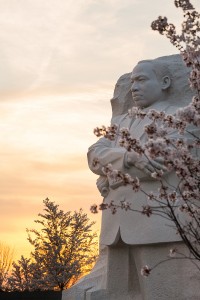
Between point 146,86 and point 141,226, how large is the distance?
68.4 inches

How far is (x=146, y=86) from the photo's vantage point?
845cm

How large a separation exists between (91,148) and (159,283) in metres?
1.93

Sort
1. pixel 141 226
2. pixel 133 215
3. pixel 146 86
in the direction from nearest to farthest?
pixel 141 226 < pixel 133 215 < pixel 146 86

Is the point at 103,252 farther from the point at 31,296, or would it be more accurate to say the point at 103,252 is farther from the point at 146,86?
the point at 31,296

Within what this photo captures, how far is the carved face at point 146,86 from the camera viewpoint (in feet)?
27.7

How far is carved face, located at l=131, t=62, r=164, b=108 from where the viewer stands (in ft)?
27.7

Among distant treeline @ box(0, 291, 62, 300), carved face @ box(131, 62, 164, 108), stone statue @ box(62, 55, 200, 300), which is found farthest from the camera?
distant treeline @ box(0, 291, 62, 300)

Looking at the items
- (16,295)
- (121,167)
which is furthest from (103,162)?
(16,295)

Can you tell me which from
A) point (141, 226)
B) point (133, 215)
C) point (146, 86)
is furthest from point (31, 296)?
point (146, 86)

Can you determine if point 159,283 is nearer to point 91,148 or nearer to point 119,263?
point 119,263

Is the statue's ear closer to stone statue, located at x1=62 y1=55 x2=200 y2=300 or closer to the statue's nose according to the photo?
stone statue, located at x1=62 y1=55 x2=200 y2=300

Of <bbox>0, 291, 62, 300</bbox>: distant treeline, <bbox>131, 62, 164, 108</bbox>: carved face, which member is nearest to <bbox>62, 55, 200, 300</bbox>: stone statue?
<bbox>131, 62, 164, 108</bbox>: carved face

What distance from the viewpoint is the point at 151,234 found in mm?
7703

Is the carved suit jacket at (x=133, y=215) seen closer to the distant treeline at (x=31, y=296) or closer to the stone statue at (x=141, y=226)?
the stone statue at (x=141, y=226)
